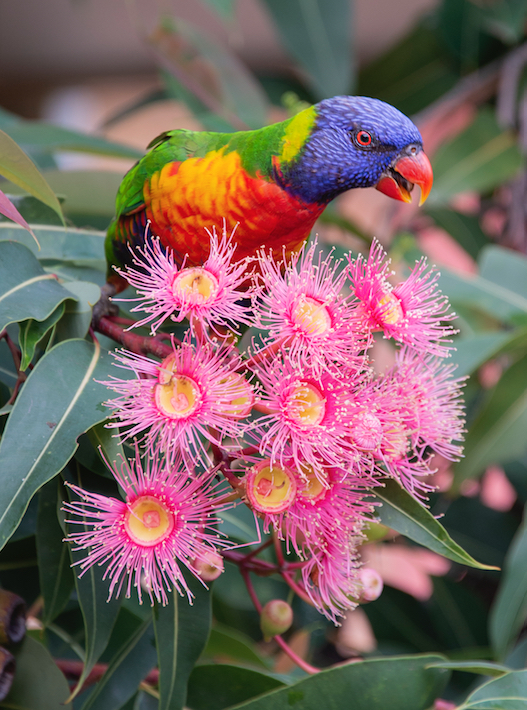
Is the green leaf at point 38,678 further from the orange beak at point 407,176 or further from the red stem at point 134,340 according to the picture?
the orange beak at point 407,176

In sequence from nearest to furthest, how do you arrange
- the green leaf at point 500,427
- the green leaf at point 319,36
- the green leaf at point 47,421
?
1. the green leaf at point 47,421
2. the green leaf at point 500,427
3. the green leaf at point 319,36

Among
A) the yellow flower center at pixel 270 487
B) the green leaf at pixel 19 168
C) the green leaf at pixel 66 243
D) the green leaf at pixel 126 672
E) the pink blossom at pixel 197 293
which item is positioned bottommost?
the green leaf at pixel 126 672

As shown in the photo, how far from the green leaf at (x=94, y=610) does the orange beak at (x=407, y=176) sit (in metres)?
0.47

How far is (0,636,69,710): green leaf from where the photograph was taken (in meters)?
0.60

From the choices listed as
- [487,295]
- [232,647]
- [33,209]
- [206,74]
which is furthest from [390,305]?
[206,74]

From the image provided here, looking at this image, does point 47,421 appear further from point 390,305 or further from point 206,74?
point 206,74

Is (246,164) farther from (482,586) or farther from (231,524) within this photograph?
(482,586)

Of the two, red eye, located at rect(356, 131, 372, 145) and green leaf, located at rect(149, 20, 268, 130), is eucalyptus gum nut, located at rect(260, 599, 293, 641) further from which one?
green leaf, located at rect(149, 20, 268, 130)

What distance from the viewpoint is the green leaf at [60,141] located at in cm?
101

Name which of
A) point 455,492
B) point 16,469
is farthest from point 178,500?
point 455,492

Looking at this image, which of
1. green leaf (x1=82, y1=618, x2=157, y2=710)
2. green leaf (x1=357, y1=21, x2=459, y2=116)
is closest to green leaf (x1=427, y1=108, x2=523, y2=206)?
green leaf (x1=357, y1=21, x2=459, y2=116)

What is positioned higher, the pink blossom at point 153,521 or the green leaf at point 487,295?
the pink blossom at point 153,521

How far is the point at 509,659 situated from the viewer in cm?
93

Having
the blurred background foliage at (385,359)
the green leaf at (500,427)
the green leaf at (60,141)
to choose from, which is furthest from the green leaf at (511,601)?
the green leaf at (60,141)
